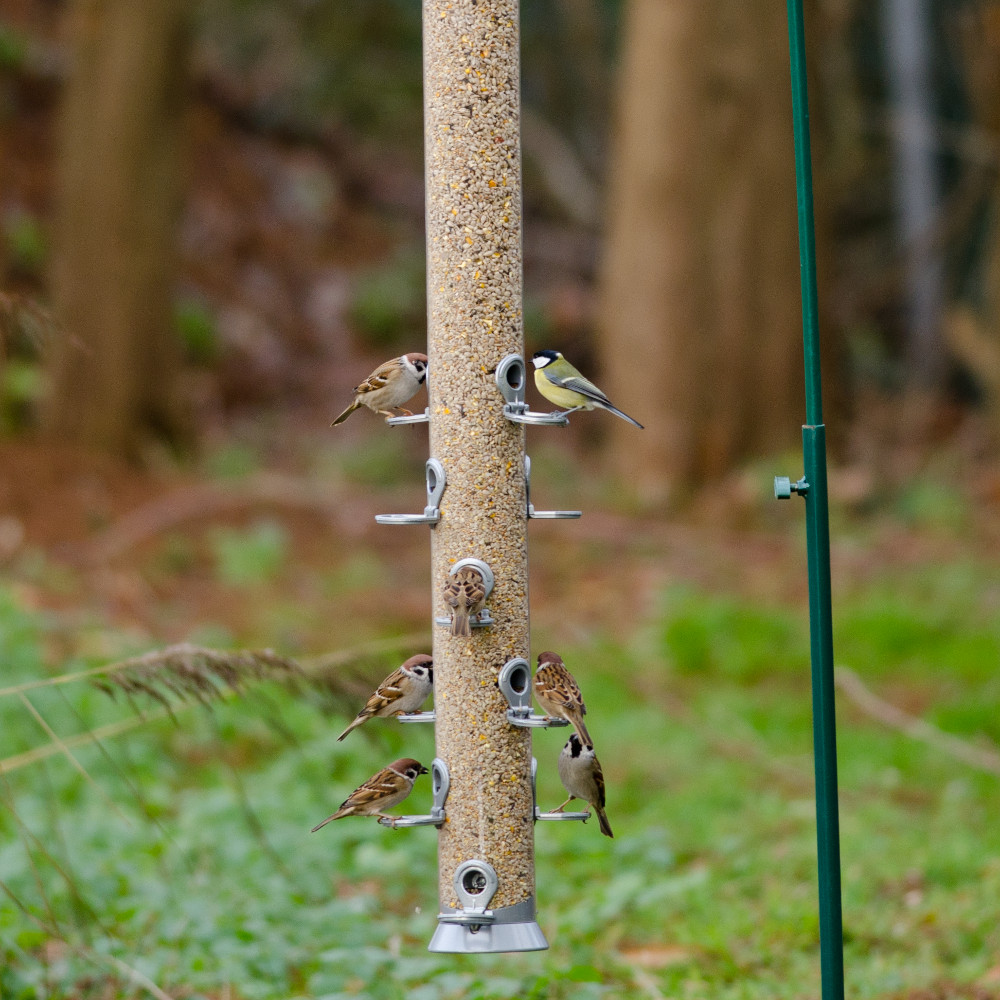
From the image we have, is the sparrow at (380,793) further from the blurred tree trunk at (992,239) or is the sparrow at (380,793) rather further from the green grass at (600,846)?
the blurred tree trunk at (992,239)

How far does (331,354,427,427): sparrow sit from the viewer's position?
11.5 feet

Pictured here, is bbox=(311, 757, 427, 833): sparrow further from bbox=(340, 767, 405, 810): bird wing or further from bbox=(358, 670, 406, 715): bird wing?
bbox=(358, 670, 406, 715): bird wing

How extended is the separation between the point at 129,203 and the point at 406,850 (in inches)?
300

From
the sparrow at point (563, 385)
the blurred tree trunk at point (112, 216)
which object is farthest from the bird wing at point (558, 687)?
the blurred tree trunk at point (112, 216)

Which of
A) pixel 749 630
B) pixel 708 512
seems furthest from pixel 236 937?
pixel 708 512

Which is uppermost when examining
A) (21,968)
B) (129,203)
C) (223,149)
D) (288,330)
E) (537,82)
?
(537,82)

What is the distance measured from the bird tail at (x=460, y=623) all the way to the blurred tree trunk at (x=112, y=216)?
29.2 ft

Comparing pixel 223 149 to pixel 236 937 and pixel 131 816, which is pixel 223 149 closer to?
pixel 131 816

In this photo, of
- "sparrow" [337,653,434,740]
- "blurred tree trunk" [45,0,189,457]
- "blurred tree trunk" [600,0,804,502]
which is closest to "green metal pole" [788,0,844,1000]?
"sparrow" [337,653,434,740]

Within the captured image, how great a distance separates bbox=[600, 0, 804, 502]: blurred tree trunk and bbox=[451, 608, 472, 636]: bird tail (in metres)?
8.43

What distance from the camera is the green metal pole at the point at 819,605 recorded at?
3.04m

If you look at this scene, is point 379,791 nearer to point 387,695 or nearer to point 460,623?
point 387,695

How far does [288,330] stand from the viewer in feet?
57.8

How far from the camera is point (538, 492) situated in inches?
463
